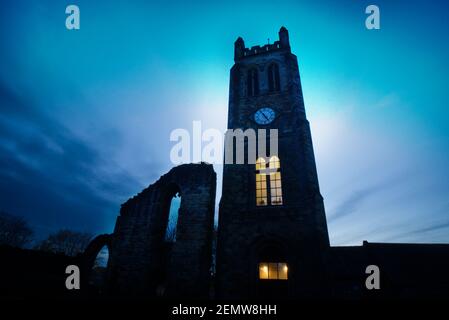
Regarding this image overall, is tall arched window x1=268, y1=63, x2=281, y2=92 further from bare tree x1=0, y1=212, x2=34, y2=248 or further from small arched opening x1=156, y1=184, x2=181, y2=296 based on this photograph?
bare tree x1=0, y1=212, x2=34, y2=248

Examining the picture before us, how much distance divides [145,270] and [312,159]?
38.4 ft

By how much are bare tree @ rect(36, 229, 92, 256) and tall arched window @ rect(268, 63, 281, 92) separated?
47.5 metres

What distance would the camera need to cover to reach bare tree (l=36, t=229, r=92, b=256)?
4134cm

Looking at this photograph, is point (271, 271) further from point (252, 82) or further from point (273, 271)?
point (252, 82)

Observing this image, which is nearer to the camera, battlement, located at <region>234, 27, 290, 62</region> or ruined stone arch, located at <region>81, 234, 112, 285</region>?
ruined stone arch, located at <region>81, 234, 112, 285</region>

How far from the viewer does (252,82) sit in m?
17.2

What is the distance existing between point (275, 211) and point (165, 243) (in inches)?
272

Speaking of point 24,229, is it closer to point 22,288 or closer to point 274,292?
point 22,288

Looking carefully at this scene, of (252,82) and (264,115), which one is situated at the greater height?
(252,82)

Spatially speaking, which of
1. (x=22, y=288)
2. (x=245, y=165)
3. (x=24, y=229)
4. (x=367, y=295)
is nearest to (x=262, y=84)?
(x=245, y=165)

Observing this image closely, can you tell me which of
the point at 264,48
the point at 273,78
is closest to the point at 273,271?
the point at 273,78

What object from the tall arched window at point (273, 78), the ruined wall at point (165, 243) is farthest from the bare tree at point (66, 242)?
the tall arched window at point (273, 78)

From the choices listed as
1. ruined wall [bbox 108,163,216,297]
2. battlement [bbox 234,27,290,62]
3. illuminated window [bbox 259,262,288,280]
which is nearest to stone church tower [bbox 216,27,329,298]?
illuminated window [bbox 259,262,288,280]

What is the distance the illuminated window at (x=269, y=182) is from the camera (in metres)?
12.5
